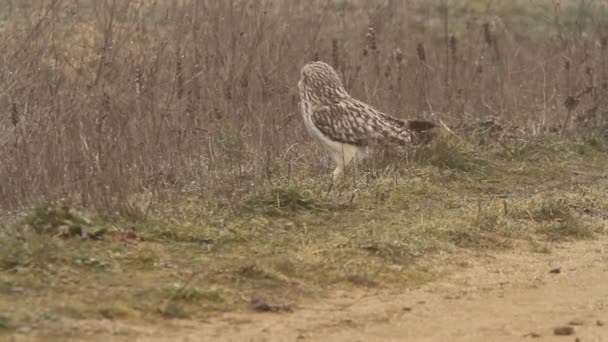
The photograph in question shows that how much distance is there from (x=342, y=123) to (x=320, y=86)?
454 millimetres

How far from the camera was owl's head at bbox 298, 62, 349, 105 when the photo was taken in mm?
9867

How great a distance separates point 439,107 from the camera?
12391 mm

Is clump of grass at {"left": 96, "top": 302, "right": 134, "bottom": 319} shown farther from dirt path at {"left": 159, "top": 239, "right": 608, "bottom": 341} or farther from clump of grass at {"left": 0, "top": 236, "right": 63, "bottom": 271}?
clump of grass at {"left": 0, "top": 236, "right": 63, "bottom": 271}

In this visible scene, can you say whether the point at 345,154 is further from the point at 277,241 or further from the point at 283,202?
the point at 277,241

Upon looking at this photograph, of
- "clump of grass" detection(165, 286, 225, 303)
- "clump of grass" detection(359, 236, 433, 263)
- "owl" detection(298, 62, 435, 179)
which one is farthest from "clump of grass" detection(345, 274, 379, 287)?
"owl" detection(298, 62, 435, 179)

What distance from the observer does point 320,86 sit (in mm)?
9922

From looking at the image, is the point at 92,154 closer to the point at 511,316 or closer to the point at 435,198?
the point at 435,198

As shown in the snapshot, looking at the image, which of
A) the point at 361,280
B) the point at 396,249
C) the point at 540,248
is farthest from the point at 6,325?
the point at 540,248

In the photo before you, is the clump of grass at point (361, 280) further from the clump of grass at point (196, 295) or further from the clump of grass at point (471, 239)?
the clump of grass at point (471, 239)

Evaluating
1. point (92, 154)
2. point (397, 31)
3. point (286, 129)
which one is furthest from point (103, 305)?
point (397, 31)

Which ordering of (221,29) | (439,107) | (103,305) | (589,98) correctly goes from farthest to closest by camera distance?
(589,98), (439,107), (221,29), (103,305)

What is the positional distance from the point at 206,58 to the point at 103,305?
5773mm

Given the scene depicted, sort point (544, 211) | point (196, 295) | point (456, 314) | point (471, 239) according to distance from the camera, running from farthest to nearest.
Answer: point (544, 211) < point (471, 239) < point (456, 314) < point (196, 295)

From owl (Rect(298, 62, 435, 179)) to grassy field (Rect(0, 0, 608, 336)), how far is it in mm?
160
